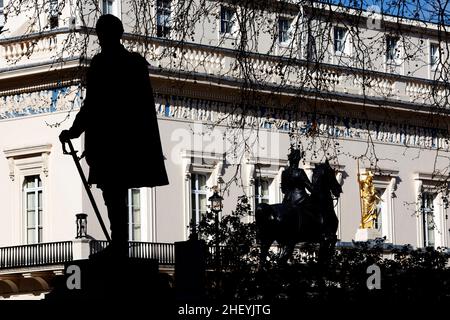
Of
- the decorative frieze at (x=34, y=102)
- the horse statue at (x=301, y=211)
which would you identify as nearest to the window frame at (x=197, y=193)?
the decorative frieze at (x=34, y=102)

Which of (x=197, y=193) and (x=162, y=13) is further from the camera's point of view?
(x=197, y=193)

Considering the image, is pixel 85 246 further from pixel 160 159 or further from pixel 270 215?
pixel 160 159

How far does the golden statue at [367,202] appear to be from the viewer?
161 ft

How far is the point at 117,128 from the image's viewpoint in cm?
1720

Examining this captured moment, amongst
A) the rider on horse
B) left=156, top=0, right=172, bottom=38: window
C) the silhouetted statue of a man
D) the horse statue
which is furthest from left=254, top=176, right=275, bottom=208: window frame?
the silhouetted statue of a man

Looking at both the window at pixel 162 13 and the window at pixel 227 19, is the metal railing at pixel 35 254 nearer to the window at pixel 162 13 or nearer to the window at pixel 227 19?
the window at pixel 162 13

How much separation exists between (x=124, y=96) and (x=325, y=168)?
1875 centimetres

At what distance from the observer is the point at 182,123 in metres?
45.6

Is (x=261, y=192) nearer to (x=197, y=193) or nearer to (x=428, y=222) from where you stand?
(x=197, y=193)

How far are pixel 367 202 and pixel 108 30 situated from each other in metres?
32.3

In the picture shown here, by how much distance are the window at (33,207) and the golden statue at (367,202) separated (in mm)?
8487

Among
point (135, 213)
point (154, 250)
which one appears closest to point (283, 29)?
point (135, 213)

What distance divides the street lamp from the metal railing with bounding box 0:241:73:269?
0.50 metres

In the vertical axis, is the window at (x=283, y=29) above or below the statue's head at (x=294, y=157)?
above
